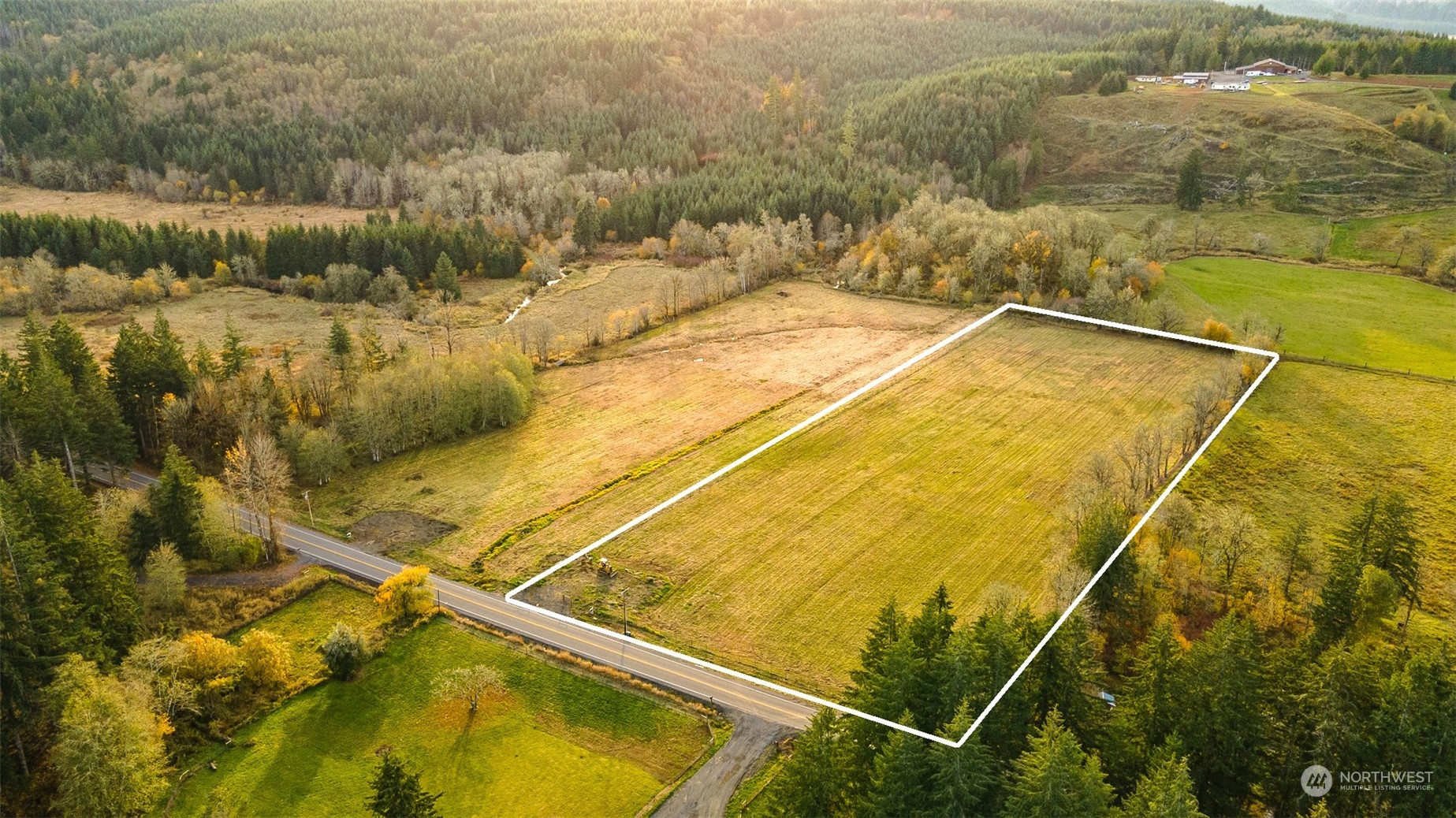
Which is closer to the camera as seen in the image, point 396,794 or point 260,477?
point 396,794

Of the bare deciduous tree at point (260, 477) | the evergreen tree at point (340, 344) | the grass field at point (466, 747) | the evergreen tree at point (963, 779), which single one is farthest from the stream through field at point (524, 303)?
the evergreen tree at point (963, 779)

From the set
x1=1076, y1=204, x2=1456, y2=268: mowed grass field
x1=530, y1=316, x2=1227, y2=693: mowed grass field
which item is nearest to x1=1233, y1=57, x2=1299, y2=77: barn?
x1=1076, y1=204, x2=1456, y2=268: mowed grass field

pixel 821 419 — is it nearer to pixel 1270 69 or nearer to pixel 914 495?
pixel 914 495

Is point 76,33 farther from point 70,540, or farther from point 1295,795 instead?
point 1295,795

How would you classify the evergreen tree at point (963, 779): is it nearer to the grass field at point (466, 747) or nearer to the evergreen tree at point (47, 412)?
the grass field at point (466, 747)

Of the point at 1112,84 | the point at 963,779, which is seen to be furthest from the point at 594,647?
the point at 1112,84

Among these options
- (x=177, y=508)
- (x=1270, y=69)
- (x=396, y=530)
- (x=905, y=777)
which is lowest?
(x=396, y=530)
